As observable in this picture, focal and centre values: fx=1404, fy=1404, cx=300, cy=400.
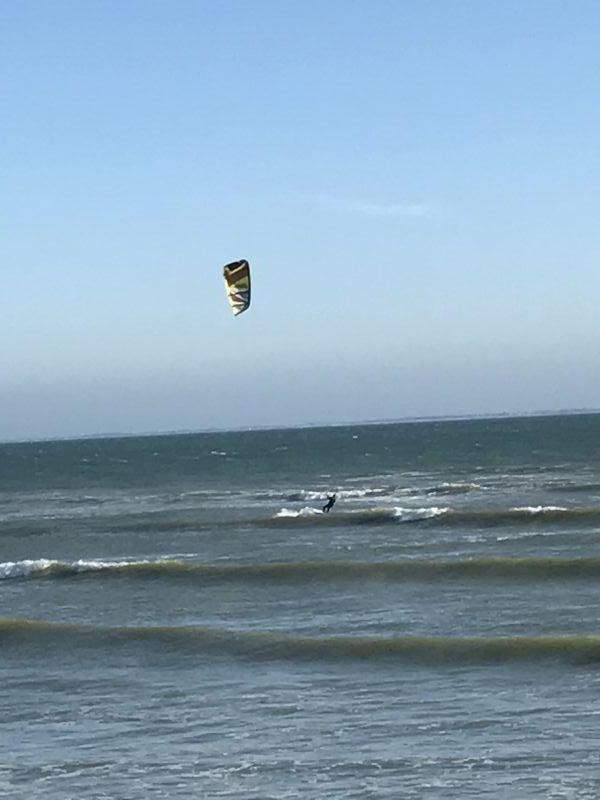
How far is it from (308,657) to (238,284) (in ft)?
20.5

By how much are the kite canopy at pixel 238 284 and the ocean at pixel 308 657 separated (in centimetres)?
568

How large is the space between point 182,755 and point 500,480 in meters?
55.0

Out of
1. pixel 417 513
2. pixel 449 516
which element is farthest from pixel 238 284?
pixel 417 513

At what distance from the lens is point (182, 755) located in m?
16.7

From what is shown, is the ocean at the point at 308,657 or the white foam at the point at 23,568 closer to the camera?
the ocean at the point at 308,657

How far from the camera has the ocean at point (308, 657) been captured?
15.7 meters

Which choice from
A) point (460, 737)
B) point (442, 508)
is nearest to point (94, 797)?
point (460, 737)

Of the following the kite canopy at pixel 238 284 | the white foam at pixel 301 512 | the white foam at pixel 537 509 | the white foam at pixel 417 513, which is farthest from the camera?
the white foam at pixel 301 512

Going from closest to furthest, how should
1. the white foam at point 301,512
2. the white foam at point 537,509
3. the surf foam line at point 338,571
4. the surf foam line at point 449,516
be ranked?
1. the surf foam line at point 338,571
2. the surf foam line at point 449,516
3. the white foam at point 537,509
4. the white foam at point 301,512

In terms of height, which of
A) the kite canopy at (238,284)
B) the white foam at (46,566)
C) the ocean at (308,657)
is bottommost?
the ocean at (308,657)

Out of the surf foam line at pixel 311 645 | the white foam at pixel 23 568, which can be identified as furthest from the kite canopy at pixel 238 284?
Result: the white foam at pixel 23 568

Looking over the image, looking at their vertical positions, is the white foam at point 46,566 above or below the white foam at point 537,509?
below

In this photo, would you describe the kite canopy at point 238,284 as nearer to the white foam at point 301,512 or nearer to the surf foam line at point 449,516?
the surf foam line at point 449,516

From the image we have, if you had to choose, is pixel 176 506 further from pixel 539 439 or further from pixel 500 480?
pixel 539 439
